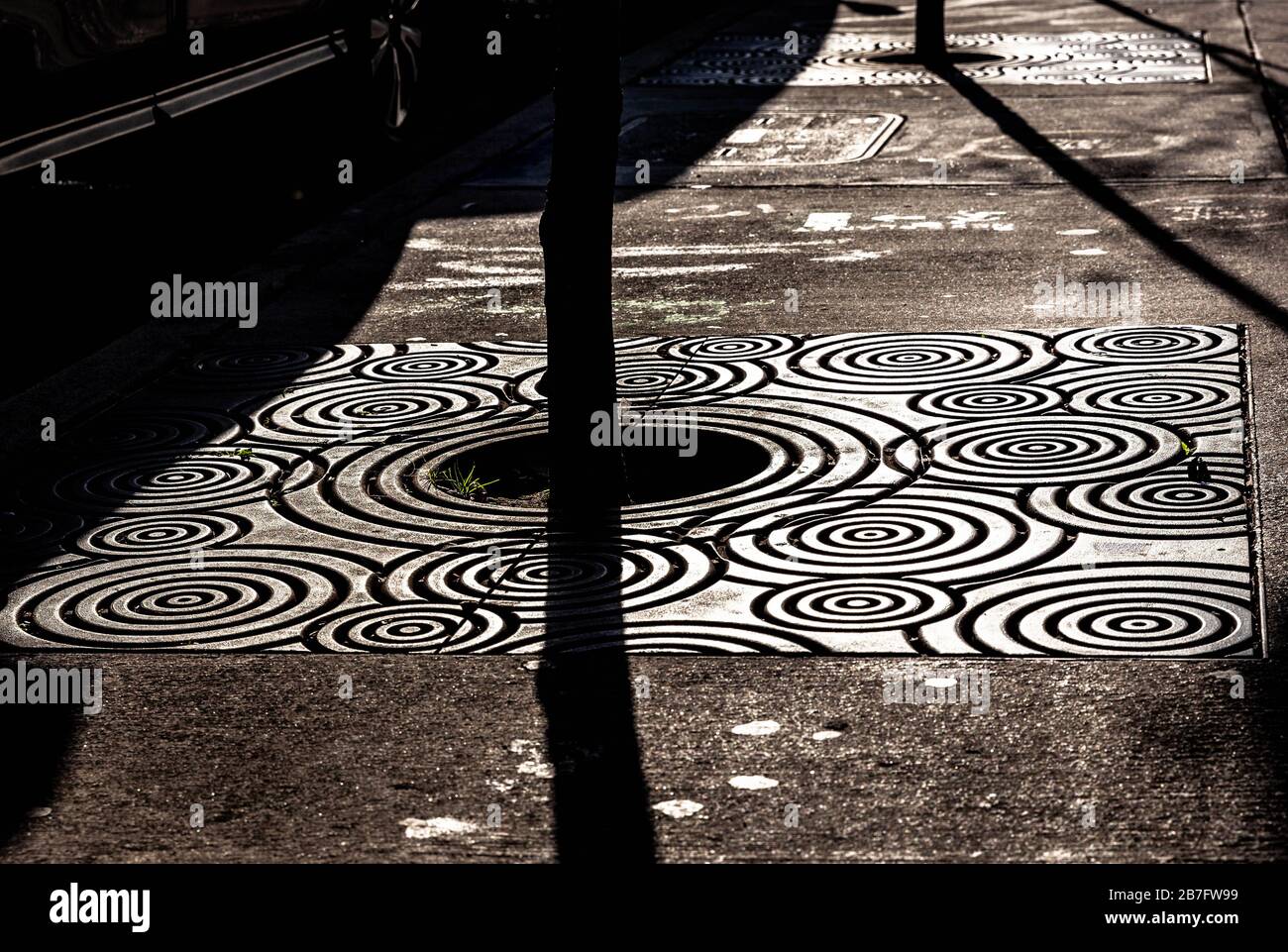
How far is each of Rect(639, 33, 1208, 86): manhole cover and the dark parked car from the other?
11.5 ft

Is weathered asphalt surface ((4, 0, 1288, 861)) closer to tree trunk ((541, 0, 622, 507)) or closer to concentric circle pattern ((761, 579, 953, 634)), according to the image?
concentric circle pattern ((761, 579, 953, 634))

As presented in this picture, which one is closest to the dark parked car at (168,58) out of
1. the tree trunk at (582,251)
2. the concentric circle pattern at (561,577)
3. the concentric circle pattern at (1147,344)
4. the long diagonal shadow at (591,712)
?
the tree trunk at (582,251)

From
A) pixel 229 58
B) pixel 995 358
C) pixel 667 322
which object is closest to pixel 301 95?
pixel 229 58

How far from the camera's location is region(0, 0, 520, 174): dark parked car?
7.77 metres

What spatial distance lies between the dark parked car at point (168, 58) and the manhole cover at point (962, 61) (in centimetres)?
351

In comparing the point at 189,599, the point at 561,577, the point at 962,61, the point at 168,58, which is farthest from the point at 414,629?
the point at 962,61

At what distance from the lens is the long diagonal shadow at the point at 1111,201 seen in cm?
746

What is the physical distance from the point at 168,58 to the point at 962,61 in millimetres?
8663

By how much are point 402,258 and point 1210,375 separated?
4091 mm

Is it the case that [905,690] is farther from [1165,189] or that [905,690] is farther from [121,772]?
[1165,189]

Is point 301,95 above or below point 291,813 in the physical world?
above

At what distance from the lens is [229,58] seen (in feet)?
33.8

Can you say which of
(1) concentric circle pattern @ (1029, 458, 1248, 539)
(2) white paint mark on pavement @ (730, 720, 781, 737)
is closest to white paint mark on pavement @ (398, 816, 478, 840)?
(2) white paint mark on pavement @ (730, 720, 781, 737)

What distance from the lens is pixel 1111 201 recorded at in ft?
31.3
